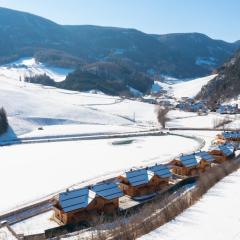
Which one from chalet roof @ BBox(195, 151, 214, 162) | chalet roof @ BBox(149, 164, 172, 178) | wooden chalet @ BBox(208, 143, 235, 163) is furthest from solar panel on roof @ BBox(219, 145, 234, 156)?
chalet roof @ BBox(149, 164, 172, 178)

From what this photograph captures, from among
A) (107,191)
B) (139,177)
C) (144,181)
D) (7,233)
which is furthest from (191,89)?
(7,233)

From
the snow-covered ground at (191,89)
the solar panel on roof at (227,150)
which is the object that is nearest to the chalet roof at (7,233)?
the solar panel on roof at (227,150)

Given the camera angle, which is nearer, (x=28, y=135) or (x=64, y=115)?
(x=28, y=135)

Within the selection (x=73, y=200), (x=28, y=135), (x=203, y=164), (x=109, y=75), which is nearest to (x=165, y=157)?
(x=203, y=164)

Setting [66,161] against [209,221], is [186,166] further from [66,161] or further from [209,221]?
[209,221]

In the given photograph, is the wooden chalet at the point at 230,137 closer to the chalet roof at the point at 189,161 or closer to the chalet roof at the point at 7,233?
the chalet roof at the point at 189,161

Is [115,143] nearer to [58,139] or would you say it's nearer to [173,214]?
[58,139]

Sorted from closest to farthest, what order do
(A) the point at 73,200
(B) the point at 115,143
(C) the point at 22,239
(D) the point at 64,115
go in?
(C) the point at 22,239
(A) the point at 73,200
(B) the point at 115,143
(D) the point at 64,115
